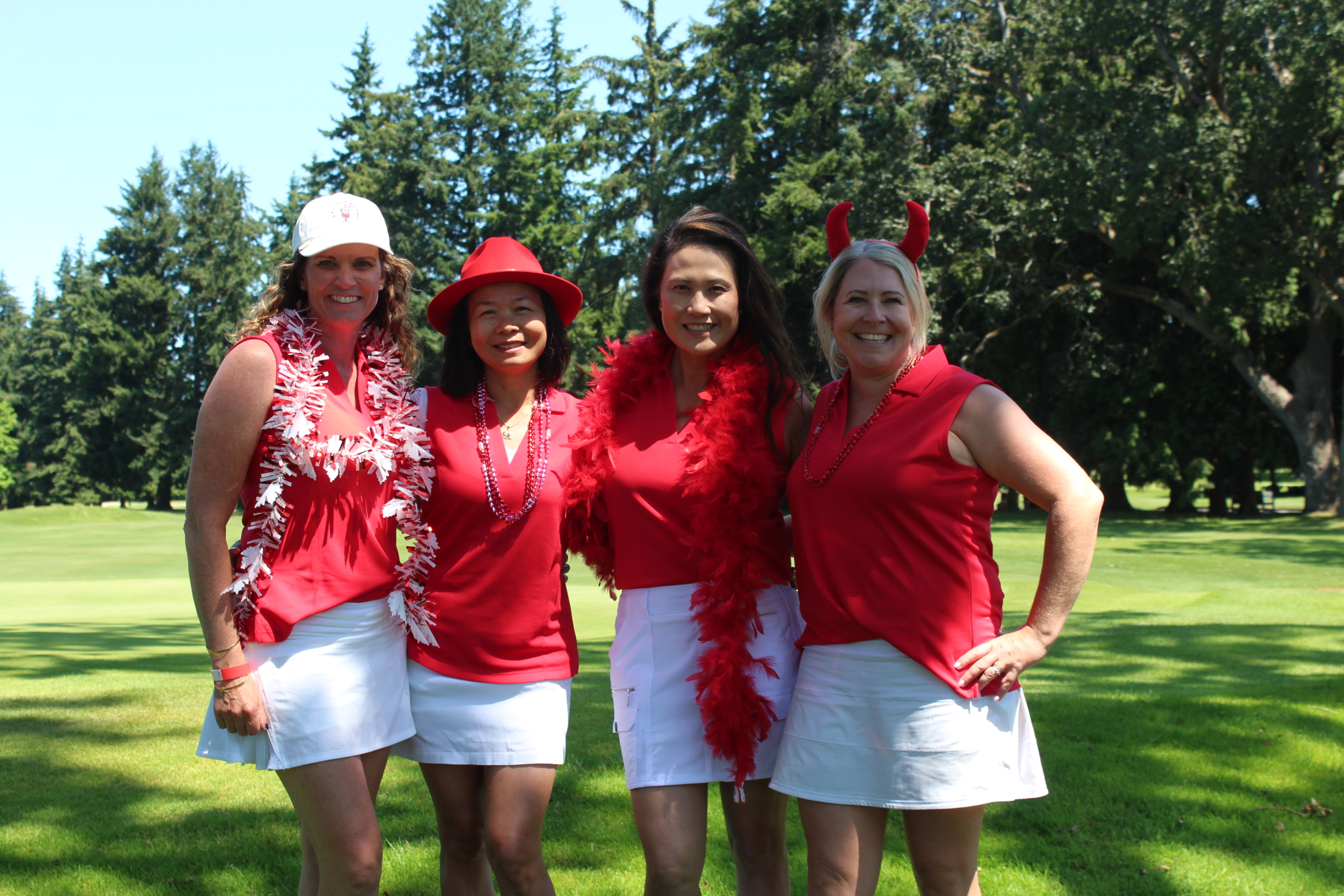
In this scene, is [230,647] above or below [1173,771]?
above

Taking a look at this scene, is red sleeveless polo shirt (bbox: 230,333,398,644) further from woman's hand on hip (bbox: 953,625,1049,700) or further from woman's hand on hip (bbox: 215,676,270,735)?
woman's hand on hip (bbox: 953,625,1049,700)

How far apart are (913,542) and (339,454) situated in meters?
1.62

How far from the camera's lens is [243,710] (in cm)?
279

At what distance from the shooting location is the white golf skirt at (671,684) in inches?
117

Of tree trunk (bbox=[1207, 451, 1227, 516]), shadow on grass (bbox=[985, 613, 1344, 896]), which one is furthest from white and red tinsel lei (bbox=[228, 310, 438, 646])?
tree trunk (bbox=[1207, 451, 1227, 516])

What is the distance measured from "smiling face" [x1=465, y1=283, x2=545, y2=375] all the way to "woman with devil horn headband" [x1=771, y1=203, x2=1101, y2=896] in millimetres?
1124

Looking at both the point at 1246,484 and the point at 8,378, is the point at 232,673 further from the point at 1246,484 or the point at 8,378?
the point at 8,378

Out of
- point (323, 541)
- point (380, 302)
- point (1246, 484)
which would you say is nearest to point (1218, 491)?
point (1246, 484)

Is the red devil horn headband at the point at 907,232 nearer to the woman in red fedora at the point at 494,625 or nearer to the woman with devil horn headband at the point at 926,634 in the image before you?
the woman with devil horn headband at the point at 926,634

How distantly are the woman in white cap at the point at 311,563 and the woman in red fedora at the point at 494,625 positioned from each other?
0.38ft

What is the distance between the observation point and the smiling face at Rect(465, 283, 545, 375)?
11.0 feet

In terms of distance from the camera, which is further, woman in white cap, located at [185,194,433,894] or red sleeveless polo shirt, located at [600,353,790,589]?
red sleeveless polo shirt, located at [600,353,790,589]

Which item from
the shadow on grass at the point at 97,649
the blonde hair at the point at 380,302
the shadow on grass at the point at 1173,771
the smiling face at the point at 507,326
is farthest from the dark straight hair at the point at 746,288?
the shadow on grass at the point at 97,649

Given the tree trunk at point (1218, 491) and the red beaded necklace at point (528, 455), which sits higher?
the red beaded necklace at point (528, 455)
